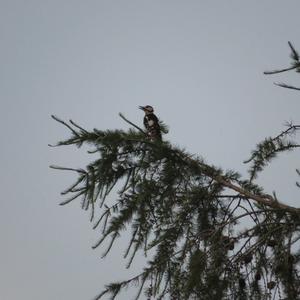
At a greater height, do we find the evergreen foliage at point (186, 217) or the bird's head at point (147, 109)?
the bird's head at point (147, 109)

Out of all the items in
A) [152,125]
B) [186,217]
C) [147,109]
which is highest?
[147,109]

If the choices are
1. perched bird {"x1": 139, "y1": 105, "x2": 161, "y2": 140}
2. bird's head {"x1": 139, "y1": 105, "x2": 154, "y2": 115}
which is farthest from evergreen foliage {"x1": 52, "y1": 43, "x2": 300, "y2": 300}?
bird's head {"x1": 139, "y1": 105, "x2": 154, "y2": 115}

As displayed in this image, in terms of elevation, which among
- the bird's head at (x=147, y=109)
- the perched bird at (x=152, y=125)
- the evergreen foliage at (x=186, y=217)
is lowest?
the evergreen foliage at (x=186, y=217)

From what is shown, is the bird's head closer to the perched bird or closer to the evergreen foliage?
the perched bird

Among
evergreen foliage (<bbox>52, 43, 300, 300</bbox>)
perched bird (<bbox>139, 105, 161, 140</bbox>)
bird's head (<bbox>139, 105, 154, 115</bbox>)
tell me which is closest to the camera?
evergreen foliage (<bbox>52, 43, 300, 300</bbox>)

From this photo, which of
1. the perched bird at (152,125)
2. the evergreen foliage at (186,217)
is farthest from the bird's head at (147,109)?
the evergreen foliage at (186,217)

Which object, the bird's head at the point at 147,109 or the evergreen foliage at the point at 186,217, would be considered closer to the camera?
the evergreen foliage at the point at 186,217

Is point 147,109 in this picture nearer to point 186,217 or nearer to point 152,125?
point 152,125

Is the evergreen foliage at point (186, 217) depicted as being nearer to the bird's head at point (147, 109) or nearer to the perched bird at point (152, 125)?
the perched bird at point (152, 125)

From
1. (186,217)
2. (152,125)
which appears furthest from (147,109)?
(186,217)

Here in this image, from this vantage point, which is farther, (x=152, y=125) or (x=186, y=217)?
(x=152, y=125)

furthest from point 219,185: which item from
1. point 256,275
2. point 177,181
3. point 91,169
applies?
point 91,169

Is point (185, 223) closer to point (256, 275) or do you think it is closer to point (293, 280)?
point (256, 275)

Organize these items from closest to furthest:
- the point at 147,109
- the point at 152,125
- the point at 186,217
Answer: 1. the point at 186,217
2. the point at 152,125
3. the point at 147,109
